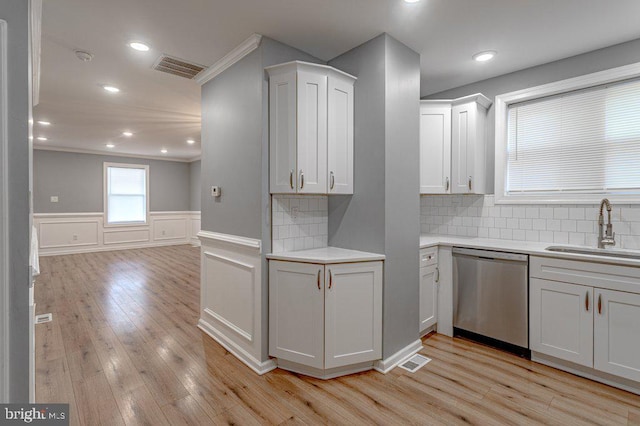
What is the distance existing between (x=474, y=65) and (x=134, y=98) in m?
4.06

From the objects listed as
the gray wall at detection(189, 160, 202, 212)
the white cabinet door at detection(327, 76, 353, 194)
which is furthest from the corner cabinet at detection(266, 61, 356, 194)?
the gray wall at detection(189, 160, 202, 212)

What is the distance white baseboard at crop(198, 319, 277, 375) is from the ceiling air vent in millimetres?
2601

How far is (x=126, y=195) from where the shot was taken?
8.50m

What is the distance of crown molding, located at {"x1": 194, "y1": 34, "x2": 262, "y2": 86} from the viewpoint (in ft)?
8.05

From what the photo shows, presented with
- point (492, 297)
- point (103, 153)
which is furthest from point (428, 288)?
point (103, 153)

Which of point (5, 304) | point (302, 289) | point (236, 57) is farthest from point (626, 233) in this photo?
point (5, 304)

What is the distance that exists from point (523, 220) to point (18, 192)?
378 cm

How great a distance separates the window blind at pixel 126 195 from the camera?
27.0 ft

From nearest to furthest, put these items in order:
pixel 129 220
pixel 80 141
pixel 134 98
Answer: pixel 134 98 → pixel 80 141 → pixel 129 220

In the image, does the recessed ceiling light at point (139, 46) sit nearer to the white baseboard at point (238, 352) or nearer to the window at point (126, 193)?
the white baseboard at point (238, 352)

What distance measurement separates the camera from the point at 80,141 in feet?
22.2

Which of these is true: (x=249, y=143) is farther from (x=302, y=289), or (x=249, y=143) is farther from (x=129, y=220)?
(x=129, y=220)

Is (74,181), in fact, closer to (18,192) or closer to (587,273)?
(18,192)

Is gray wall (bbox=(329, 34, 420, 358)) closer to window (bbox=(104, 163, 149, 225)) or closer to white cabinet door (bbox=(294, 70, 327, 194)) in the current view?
white cabinet door (bbox=(294, 70, 327, 194))
